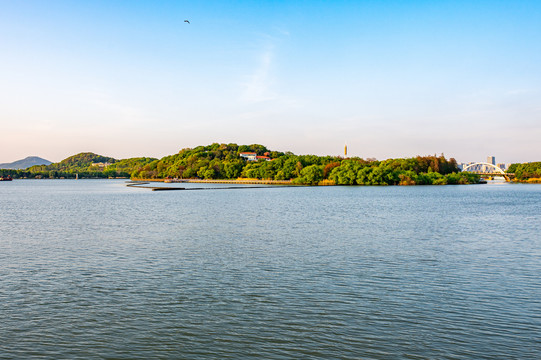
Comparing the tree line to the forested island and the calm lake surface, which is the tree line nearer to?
the forested island

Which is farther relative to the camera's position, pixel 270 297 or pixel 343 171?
pixel 343 171

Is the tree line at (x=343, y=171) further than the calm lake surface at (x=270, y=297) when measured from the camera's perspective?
Yes

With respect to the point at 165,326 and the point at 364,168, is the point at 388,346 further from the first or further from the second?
the point at 364,168

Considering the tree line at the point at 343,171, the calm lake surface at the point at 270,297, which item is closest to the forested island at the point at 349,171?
the tree line at the point at 343,171

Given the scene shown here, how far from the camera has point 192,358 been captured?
9.15 metres

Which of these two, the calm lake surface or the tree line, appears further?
the tree line

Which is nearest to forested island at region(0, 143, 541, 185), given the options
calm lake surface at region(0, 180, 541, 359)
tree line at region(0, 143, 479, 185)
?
tree line at region(0, 143, 479, 185)

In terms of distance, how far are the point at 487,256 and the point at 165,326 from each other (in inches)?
620

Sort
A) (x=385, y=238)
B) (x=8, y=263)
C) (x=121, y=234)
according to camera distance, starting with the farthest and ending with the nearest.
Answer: (x=121, y=234)
(x=385, y=238)
(x=8, y=263)

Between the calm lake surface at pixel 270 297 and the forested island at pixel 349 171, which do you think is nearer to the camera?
the calm lake surface at pixel 270 297

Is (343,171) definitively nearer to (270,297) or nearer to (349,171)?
(349,171)

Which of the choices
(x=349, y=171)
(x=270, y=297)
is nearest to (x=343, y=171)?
(x=349, y=171)

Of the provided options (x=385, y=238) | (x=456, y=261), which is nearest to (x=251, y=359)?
(x=456, y=261)

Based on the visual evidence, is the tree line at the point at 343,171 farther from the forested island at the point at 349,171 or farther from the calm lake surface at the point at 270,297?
the calm lake surface at the point at 270,297
